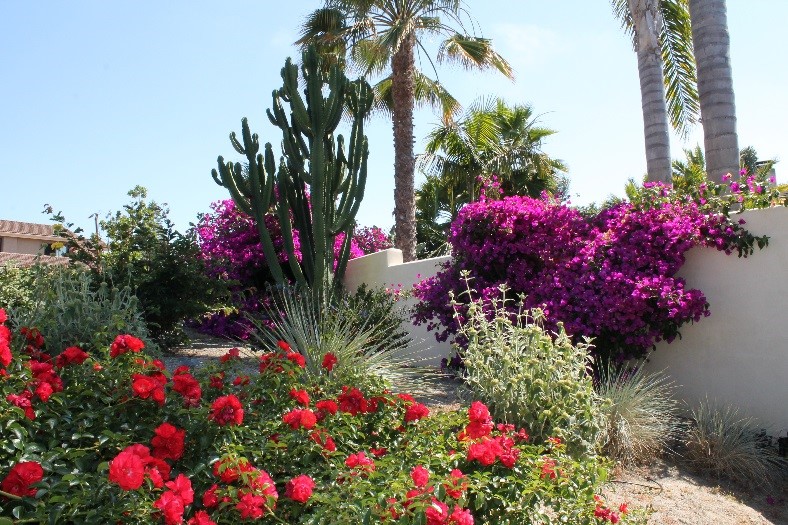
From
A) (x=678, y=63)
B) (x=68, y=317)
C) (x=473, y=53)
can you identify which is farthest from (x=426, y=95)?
(x=68, y=317)

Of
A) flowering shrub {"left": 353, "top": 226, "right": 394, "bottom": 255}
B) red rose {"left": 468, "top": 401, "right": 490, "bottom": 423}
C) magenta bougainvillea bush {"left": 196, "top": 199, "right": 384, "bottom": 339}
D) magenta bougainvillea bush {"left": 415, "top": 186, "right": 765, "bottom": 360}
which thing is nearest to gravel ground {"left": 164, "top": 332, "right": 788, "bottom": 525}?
red rose {"left": 468, "top": 401, "right": 490, "bottom": 423}

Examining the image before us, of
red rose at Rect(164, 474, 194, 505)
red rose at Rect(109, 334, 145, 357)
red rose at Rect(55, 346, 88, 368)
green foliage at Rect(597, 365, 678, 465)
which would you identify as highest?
red rose at Rect(109, 334, 145, 357)

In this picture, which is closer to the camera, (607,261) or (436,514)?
(436,514)

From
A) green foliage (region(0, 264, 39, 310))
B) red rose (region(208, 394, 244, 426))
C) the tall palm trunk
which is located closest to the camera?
red rose (region(208, 394, 244, 426))

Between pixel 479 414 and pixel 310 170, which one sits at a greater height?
pixel 310 170

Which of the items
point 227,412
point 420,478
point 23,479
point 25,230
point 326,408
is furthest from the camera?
point 25,230

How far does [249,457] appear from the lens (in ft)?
11.1

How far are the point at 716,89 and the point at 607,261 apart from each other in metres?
3.51

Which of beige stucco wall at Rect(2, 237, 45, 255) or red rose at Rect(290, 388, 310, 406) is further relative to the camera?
beige stucco wall at Rect(2, 237, 45, 255)

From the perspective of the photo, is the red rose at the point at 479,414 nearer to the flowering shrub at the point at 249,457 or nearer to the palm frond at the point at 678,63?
the flowering shrub at the point at 249,457

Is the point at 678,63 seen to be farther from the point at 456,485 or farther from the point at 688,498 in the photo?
the point at 456,485

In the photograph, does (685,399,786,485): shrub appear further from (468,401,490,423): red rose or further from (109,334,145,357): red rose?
(109,334,145,357): red rose

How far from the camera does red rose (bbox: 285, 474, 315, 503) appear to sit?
2.85m

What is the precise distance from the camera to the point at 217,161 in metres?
10.4
